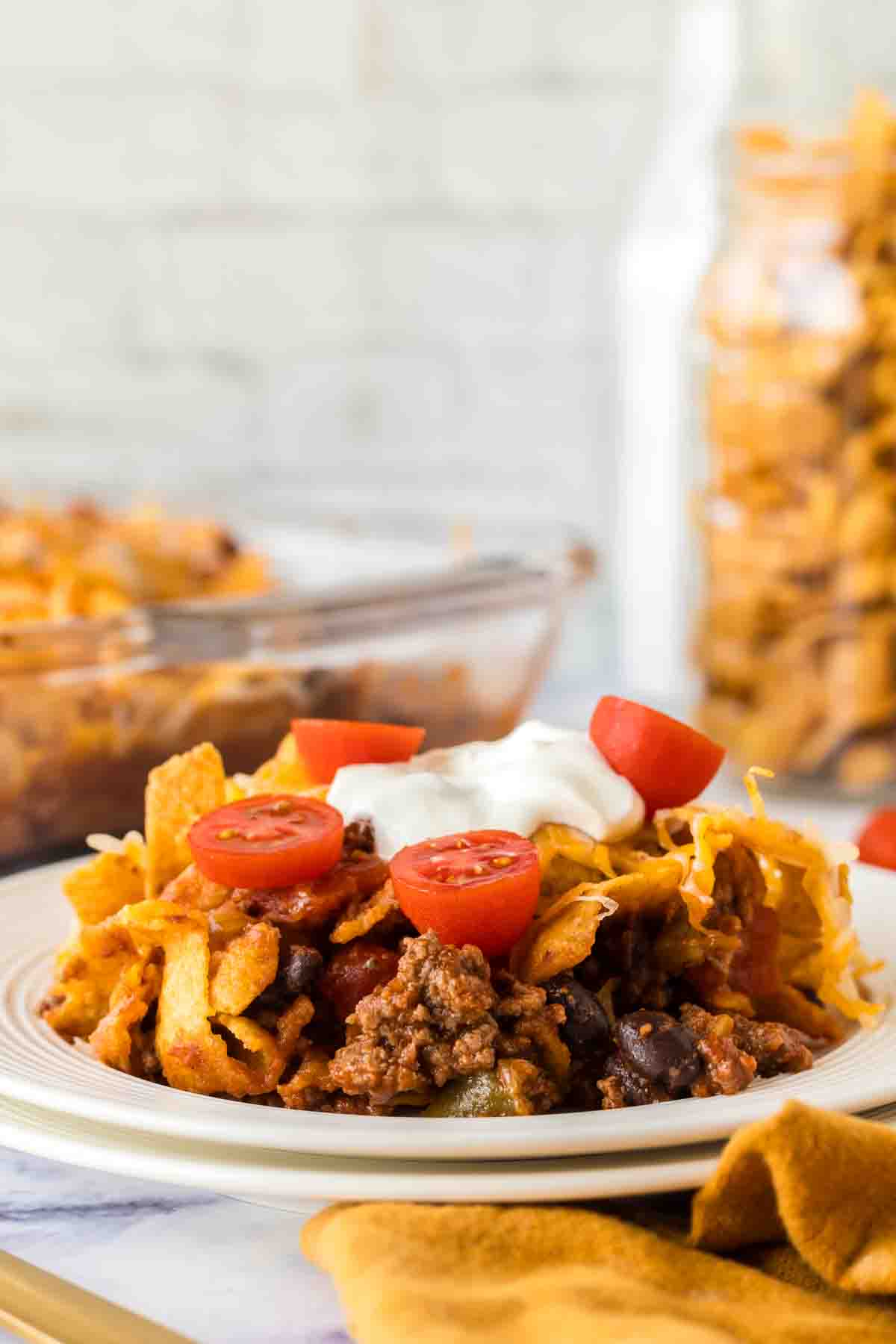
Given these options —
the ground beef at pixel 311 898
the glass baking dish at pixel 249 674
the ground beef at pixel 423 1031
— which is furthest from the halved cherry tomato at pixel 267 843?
the glass baking dish at pixel 249 674

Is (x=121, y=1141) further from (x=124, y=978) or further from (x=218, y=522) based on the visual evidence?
(x=218, y=522)

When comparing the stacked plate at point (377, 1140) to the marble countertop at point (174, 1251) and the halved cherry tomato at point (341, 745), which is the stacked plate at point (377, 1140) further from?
the halved cherry tomato at point (341, 745)

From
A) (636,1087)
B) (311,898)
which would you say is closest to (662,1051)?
(636,1087)

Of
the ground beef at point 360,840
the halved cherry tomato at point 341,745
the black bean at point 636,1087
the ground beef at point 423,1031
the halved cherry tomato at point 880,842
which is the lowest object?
the halved cherry tomato at point 880,842

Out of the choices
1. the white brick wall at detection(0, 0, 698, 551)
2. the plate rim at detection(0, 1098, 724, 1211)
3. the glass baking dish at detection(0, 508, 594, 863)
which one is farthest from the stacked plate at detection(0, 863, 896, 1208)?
the white brick wall at detection(0, 0, 698, 551)

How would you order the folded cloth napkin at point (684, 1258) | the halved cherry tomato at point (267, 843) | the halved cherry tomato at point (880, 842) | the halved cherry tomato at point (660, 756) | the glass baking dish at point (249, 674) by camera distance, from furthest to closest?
the glass baking dish at point (249, 674)
the halved cherry tomato at point (880, 842)
the halved cherry tomato at point (660, 756)
the halved cherry tomato at point (267, 843)
the folded cloth napkin at point (684, 1258)

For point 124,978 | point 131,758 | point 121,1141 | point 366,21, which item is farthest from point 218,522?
point 121,1141

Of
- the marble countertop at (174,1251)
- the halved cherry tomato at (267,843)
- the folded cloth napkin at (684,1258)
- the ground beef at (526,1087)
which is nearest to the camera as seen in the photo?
the folded cloth napkin at (684,1258)
